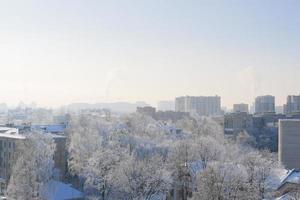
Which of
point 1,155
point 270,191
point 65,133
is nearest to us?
point 270,191

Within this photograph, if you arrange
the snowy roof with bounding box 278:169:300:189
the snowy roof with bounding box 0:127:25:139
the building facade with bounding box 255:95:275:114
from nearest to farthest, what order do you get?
the snowy roof with bounding box 278:169:300:189
the snowy roof with bounding box 0:127:25:139
the building facade with bounding box 255:95:275:114

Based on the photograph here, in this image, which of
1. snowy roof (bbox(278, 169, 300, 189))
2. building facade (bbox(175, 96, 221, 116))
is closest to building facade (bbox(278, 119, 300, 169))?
snowy roof (bbox(278, 169, 300, 189))

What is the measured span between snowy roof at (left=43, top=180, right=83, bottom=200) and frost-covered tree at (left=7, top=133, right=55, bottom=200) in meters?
0.91

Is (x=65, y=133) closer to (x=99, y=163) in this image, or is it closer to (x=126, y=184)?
(x=99, y=163)

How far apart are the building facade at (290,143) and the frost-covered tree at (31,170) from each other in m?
30.9

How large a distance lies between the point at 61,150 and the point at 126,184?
19378 mm

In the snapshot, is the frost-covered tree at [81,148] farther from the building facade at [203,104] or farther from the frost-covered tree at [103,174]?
the building facade at [203,104]

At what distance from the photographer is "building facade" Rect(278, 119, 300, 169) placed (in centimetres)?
5956

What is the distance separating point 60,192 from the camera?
136 ft

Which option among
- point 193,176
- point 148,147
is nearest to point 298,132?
point 148,147

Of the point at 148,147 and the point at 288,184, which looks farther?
the point at 148,147

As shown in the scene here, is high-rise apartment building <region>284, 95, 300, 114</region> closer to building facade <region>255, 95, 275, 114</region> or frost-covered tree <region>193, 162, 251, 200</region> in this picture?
building facade <region>255, 95, 275, 114</region>

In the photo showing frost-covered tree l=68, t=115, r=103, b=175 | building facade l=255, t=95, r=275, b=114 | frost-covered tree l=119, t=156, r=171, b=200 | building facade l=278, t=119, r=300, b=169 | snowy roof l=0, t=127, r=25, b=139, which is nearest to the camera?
frost-covered tree l=119, t=156, r=171, b=200

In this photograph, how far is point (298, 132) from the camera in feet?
197
